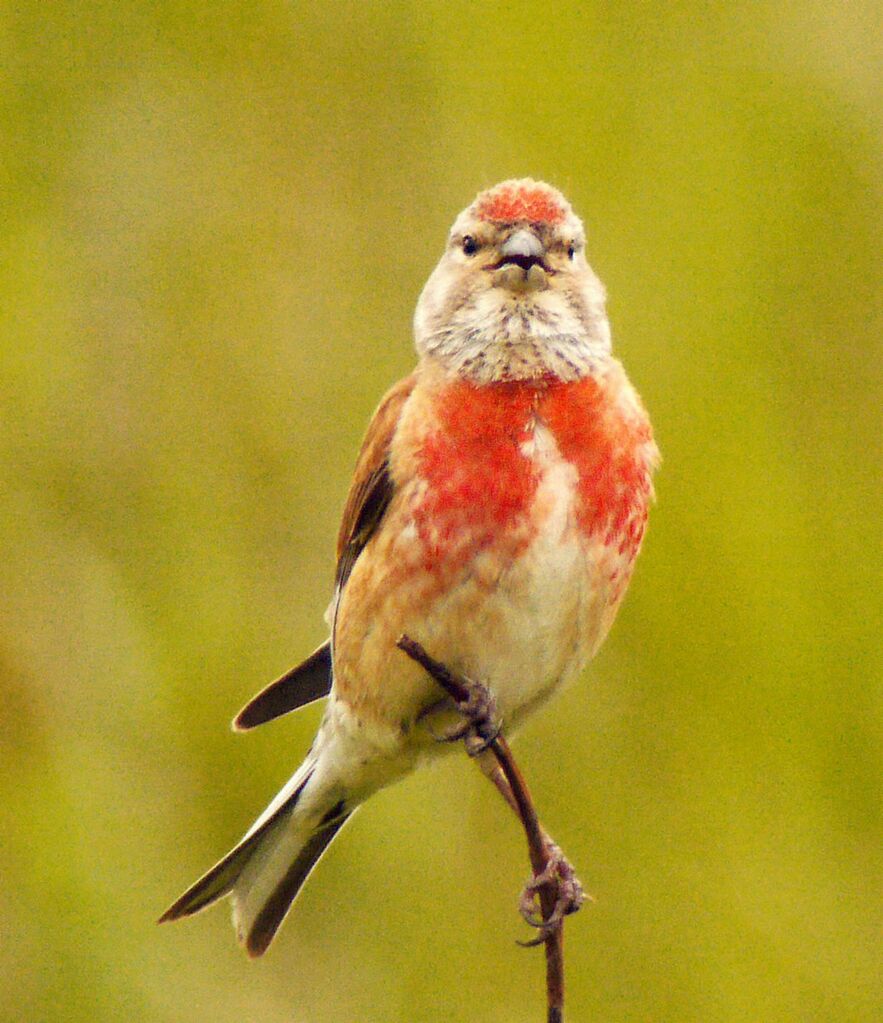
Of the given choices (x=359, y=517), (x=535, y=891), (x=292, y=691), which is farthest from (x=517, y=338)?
(x=535, y=891)

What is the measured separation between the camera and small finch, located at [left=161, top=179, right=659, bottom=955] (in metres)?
3.95

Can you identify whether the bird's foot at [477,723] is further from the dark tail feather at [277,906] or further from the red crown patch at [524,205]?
the red crown patch at [524,205]

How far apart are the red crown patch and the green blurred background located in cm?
77

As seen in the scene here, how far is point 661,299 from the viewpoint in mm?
5211

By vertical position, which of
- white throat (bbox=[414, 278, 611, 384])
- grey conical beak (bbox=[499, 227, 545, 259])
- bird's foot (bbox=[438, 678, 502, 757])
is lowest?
bird's foot (bbox=[438, 678, 502, 757])

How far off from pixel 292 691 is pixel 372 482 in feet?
1.59

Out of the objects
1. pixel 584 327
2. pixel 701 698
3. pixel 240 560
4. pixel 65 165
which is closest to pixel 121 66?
pixel 65 165

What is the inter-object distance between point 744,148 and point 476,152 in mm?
683

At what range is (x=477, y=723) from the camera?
12.5 ft

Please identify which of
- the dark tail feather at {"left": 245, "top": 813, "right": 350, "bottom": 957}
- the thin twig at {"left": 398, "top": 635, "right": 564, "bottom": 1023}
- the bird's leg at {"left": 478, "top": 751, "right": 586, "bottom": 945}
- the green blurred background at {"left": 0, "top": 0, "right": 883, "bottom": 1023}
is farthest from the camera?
the green blurred background at {"left": 0, "top": 0, "right": 883, "bottom": 1023}

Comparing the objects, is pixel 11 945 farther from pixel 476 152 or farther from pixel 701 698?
pixel 476 152

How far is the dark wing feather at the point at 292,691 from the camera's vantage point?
420cm

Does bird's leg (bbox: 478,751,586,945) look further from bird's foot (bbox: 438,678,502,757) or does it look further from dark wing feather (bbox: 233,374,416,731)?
dark wing feather (bbox: 233,374,416,731)

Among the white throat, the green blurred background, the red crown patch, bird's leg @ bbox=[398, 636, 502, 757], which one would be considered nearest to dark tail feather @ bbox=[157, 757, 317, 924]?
the green blurred background
